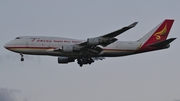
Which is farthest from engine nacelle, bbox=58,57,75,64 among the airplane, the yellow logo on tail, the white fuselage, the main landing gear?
the yellow logo on tail

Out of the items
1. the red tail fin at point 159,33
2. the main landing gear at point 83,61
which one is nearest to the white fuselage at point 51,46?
the red tail fin at point 159,33

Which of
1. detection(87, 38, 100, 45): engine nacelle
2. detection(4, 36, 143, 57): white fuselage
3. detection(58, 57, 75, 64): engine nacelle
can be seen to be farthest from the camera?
detection(58, 57, 75, 64): engine nacelle

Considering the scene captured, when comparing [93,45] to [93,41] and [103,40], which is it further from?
[103,40]

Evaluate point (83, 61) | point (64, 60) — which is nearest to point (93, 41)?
point (83, 61)

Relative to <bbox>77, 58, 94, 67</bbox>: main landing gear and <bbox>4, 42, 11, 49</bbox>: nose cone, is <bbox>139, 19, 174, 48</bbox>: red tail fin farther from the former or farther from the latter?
<bbox>4, 42, 11, 49</bbox>: nose cone

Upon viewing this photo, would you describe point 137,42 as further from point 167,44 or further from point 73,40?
point 73,40

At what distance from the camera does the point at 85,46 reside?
191 ft

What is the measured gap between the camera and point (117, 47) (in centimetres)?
6056

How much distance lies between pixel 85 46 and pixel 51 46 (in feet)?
15.0

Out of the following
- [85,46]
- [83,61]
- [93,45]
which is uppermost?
[93,45]

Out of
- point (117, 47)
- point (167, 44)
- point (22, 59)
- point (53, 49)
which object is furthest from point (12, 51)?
point (167, 44)

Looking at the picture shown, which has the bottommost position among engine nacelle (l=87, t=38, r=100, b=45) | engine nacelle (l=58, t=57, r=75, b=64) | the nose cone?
engine nacelle (l=58, t=57, r=75, b=64)

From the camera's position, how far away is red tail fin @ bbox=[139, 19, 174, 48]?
6265 cm

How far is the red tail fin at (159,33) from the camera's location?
6265 cm
